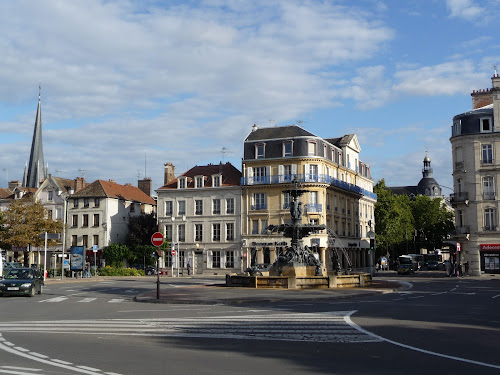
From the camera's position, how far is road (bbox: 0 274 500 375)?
9.16m

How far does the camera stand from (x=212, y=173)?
68.9 m

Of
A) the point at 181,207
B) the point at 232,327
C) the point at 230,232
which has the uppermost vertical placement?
the point at 181,207

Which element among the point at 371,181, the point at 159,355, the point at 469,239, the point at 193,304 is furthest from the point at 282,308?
the point at 371,181

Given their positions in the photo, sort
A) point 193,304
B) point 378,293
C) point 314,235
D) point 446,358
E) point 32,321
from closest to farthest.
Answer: point 446,358 → point 32,321 → point 193,304 → point 378,293 → point 314,235

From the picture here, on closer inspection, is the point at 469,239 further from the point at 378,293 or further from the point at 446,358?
the point at 446,358

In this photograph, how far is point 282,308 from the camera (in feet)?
63.9

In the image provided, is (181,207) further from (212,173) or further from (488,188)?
(488,188)

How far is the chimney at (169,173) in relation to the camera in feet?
241

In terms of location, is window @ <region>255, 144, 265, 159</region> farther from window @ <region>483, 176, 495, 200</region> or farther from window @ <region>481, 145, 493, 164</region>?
window @ <region>483, 176, 495, 200</region>

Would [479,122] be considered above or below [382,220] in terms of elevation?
above

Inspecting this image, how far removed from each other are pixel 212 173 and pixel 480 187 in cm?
3007

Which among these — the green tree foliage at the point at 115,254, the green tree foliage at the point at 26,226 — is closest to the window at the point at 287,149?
the green tree foliage at the point at 115,254

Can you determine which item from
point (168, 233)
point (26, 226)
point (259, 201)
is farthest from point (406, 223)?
point (26, 226)

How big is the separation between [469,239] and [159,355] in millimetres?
50497
